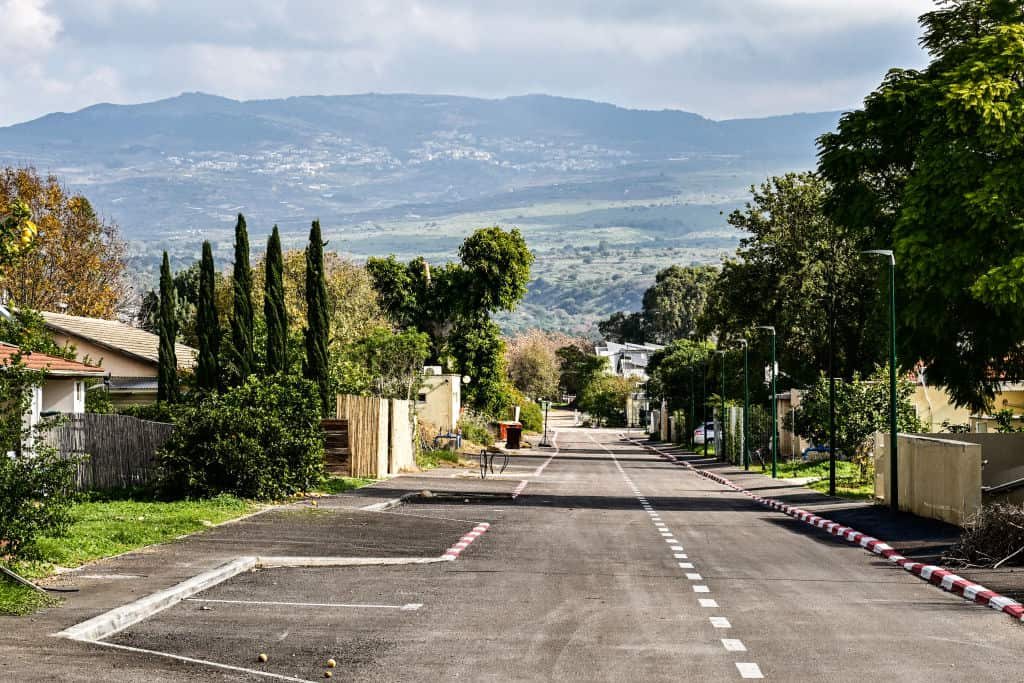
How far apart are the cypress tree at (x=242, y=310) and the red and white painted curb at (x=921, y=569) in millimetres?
14830

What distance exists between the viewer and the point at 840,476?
47.2 meters

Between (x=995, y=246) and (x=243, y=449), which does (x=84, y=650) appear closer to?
(x=243, y=449)

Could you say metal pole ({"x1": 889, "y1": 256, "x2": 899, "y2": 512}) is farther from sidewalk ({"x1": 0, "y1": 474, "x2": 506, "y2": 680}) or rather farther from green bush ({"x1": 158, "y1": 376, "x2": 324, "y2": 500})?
green bush ({"x1": 158, "y1": 376, "x2": 324, "y2": 500})

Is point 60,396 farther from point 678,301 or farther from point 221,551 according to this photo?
point 678,301

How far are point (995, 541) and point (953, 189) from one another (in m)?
14.1

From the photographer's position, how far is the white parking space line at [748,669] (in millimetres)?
10828

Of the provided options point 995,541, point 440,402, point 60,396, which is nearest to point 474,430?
point 440,402

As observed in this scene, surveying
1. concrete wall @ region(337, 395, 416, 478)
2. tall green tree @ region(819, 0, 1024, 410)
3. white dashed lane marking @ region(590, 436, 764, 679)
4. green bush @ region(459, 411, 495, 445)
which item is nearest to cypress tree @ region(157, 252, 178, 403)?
concrete wall @ region(337, 395, 416, 478)

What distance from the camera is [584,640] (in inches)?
493

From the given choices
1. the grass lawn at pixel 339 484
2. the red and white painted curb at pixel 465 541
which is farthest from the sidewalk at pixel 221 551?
the grass lawn at pixel 339 484

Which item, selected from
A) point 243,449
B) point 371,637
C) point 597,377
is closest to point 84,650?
point 371,637

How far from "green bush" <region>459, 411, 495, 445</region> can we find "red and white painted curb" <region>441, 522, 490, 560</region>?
48530 millimetres

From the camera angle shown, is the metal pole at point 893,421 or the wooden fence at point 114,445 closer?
the wooden fence at point 114,445

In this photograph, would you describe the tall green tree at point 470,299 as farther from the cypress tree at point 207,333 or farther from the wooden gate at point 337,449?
the cypress tree at point 207,333
